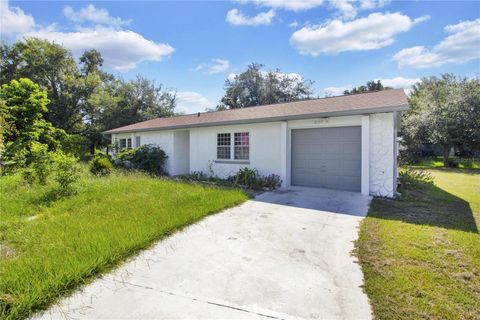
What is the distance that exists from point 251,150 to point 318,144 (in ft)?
9.13

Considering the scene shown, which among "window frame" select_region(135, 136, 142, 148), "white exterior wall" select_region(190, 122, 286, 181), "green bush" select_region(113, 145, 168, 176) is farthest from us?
"window frame" select_region(135, 136, 142, 148)

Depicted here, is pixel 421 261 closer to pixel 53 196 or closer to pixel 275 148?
pixel 275 148

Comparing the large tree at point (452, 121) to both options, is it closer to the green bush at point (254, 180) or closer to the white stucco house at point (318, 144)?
the white stucco house at point (318, 144)

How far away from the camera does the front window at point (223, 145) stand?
37.4ft

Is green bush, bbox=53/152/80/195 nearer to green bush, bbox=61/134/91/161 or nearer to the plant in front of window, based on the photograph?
the plant in front of window

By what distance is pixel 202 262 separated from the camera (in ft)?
11.8

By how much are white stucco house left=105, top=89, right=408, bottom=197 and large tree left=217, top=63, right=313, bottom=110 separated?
20432 mm

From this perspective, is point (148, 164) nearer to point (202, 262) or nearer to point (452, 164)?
point (202, 262)

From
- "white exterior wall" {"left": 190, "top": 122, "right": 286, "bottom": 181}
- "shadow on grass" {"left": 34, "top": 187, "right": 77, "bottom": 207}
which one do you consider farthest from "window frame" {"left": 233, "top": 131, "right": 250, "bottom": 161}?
"shadow on grass" {"left": 34, "top": 187, "right": 77, "bottom": 207}

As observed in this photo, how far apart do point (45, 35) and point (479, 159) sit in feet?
133

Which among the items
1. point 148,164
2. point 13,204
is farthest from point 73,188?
point 148,164

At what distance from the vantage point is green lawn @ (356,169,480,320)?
2602mm

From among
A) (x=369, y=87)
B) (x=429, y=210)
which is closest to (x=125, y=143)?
(x=429, y=210)

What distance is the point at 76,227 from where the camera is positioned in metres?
4.68
